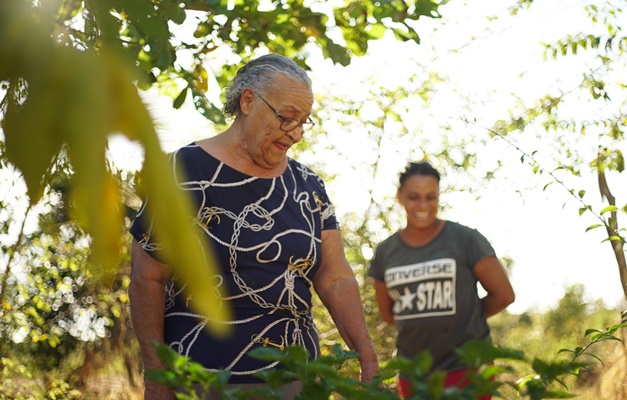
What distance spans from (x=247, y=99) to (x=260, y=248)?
47 cm

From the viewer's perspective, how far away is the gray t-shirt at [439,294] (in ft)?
14.0

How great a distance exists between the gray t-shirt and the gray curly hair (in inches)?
57.8

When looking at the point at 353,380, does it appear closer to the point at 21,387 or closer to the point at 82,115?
the point at 82,115

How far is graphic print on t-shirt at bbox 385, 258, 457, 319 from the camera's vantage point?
4301mm

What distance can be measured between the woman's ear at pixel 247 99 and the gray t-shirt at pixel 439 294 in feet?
4.97

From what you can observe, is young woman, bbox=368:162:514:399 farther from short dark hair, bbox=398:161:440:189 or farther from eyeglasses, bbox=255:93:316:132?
eyeglasses, bbox=255:93:316:132

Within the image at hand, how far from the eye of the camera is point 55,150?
0.73m

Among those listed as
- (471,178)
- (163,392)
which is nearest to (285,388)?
(163,392)

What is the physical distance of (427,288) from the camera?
432 centimetres

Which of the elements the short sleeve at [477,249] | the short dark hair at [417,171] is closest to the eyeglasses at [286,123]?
the short sleeve at [477,249]

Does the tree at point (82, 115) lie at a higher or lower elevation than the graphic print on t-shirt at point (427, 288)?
lower

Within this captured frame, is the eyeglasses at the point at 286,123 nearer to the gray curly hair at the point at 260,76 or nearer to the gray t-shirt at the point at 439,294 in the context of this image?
the gray curly hair at the point at 260,76

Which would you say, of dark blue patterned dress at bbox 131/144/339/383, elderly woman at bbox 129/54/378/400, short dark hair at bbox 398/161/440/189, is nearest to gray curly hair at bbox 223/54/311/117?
elderly woman at bbox 129/54/378/400

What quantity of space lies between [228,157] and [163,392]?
657 millimetres
